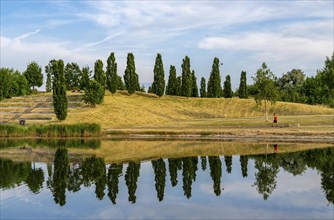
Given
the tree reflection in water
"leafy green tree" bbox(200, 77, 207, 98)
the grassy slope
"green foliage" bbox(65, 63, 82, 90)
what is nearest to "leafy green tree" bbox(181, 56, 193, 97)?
the grassy slope

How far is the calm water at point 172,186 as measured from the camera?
2494 centimetres

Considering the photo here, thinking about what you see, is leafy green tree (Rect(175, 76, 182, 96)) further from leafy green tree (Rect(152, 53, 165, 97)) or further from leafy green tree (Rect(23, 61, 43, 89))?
leafy green tree (Rect(23, 61, 43, 89))

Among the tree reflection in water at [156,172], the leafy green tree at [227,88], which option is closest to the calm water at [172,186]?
the tree reflection in water at [156,172]

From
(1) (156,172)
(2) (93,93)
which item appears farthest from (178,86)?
(1) (156,172)

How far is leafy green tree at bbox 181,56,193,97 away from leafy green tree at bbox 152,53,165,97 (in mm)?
6428

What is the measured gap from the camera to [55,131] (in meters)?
71.9

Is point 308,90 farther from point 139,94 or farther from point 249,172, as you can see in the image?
point 249,172

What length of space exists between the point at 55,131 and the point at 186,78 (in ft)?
198

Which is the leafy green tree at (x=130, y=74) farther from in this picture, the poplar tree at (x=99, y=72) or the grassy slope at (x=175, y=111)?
the poplar tree at (x=99, y=72)

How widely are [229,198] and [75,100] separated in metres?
87.4

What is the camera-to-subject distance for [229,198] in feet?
93.1

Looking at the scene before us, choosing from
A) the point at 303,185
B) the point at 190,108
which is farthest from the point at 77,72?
the point at 303,185

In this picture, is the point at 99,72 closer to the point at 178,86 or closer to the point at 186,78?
the point at 186,78

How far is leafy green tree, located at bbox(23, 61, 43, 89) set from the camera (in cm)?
14748
